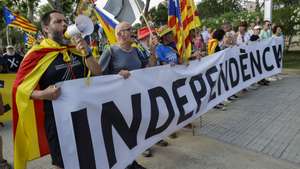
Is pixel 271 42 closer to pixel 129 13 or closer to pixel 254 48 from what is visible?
pixel 254 48

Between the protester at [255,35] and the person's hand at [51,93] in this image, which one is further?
the protester at [255,35]

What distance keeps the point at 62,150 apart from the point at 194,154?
2.37m

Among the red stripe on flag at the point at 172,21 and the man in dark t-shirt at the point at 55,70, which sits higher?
the red stripe on flag at the point at 172,21

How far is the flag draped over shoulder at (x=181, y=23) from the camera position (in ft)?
18.3

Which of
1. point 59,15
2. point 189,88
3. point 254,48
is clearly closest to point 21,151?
point 59,15

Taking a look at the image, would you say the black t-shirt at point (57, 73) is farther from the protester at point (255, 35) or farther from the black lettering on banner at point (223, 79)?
the protester at point (255, 35)

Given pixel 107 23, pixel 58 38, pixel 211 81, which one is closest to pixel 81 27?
pixel 58 38

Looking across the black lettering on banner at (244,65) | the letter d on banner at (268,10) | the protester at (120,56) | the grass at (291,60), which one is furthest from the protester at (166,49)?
the grass at (291,60)

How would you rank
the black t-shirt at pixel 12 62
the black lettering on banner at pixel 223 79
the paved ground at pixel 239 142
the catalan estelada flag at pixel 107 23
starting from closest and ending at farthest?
the paved ground at pixel 239 142
the catalan estelada flag at pixel 107 23
the black lettering on banner at pixel 223 79
the black t-shirt at pixel 12 62

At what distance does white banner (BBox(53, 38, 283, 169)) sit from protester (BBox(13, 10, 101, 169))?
4.0 inches

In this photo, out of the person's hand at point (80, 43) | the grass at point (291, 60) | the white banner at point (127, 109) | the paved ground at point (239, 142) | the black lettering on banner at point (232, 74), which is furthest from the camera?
the grass at point (291, 60)

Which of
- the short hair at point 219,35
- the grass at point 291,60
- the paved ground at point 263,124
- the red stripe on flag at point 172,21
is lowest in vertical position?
the grass at point 291,60

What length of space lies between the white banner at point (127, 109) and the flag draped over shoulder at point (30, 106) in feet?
0.89

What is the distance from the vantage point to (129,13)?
219 inches
